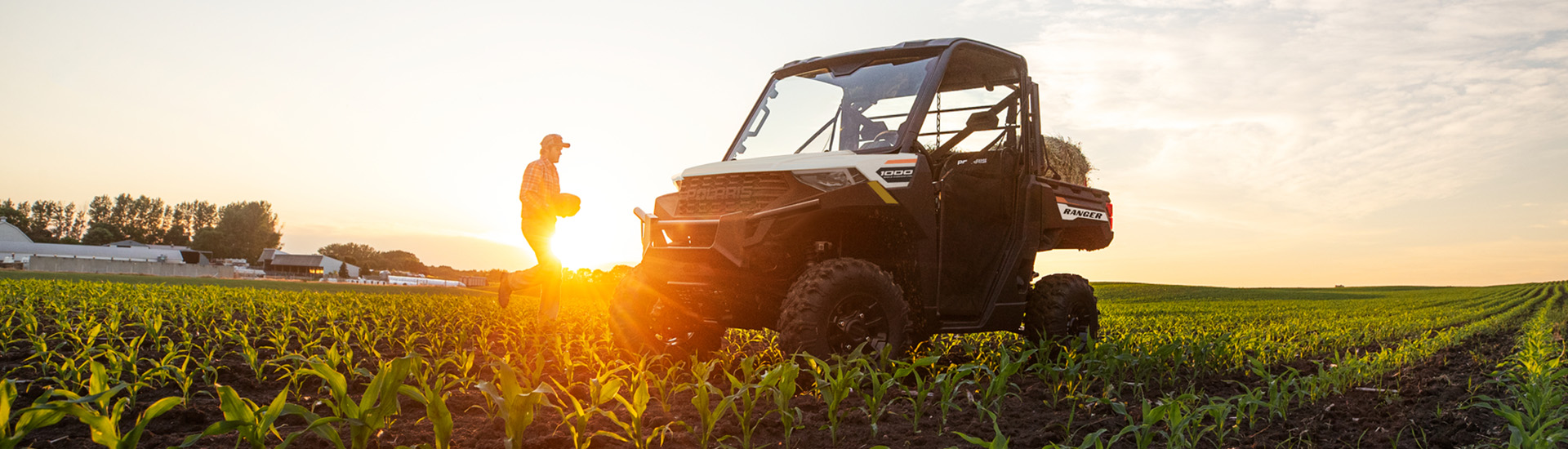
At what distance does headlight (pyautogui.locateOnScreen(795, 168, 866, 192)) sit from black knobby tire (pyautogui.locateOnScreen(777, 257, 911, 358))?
46 centimetres

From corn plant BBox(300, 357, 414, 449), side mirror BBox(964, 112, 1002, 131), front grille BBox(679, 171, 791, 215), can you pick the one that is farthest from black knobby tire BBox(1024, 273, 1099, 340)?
corn plant BBox(300, 357, 414, 449)

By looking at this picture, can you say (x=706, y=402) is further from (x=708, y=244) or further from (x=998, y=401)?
(x=708, y=244)

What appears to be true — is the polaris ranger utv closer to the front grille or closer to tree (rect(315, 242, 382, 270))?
the front grille

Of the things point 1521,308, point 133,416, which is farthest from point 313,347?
point 1521,308

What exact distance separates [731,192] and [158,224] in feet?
466

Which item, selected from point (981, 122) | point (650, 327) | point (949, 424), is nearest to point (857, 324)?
point (949, 424)

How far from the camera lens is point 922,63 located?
238 inches

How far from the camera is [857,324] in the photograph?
17.0 feet

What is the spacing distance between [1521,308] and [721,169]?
26.9 m

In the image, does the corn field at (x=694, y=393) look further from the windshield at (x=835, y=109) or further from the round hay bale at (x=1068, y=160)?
the round hay bale at (x=1068, y=160)

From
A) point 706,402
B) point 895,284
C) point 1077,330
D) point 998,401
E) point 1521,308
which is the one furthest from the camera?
point 1521,308

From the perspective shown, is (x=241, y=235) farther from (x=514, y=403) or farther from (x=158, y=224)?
(x=514, y=403)

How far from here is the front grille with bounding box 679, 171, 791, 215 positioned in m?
5.33

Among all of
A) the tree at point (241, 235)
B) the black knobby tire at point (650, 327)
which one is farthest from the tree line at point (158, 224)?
the black knobby tire at point (650, 327)
